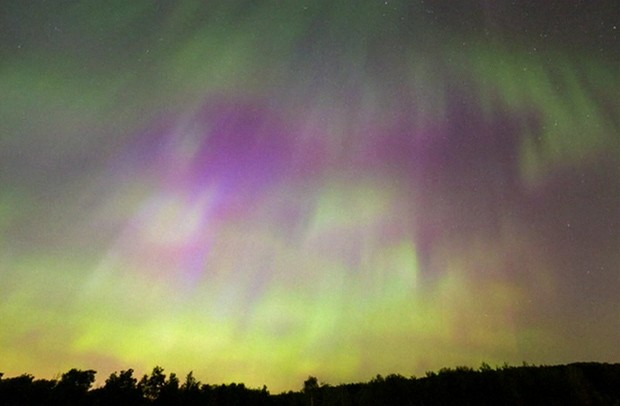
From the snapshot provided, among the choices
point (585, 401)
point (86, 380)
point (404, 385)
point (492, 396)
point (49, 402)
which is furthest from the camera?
point (86, 380)

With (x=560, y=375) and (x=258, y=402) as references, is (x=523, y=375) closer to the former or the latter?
(x=560, y=375)

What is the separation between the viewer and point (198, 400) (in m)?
32.7

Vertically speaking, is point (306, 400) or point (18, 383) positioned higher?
point (18, 383)

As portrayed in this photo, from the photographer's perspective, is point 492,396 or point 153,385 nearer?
point 492,396

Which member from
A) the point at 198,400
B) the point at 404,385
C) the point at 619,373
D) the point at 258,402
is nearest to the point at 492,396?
the point at 404,385

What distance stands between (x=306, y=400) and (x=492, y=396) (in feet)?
41.8

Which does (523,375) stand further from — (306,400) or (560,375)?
(306,400)

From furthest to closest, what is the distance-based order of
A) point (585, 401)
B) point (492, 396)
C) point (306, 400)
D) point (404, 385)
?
point (306, 400)
point (404, 385)
point (492, 396)
point (585, 401)

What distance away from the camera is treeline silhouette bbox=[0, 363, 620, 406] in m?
19.4

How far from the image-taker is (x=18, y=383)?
35.3m

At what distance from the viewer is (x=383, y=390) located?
953 inches

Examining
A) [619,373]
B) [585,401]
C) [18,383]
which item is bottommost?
[585,401]

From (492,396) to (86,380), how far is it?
111 feet

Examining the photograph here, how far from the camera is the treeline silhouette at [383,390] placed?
1936 centimetres
